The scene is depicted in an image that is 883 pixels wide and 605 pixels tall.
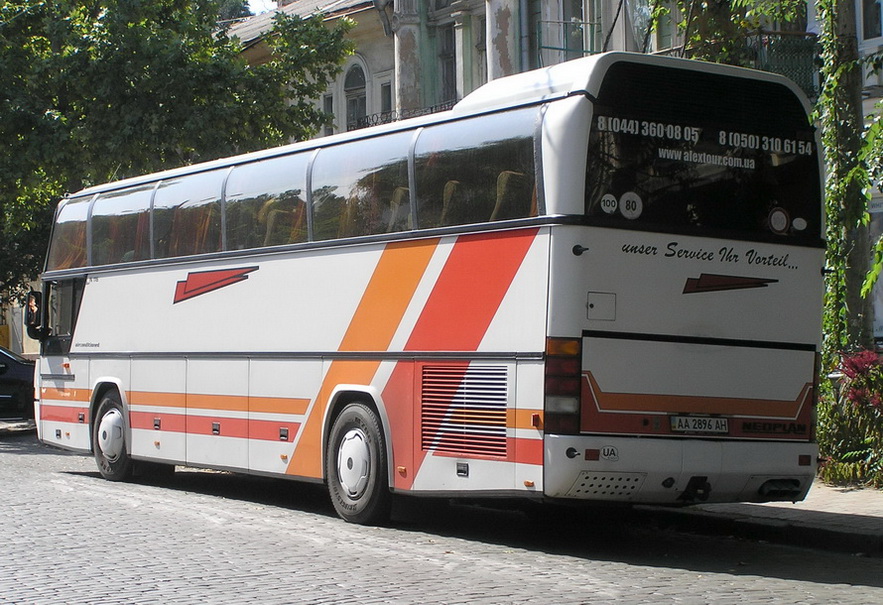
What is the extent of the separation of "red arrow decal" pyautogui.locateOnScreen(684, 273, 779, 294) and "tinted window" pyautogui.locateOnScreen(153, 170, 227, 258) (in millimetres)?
5780

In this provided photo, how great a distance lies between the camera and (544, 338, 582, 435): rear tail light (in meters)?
10.4

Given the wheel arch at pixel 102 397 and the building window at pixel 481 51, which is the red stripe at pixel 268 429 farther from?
the building window at pixel 481 51

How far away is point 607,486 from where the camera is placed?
10398 mm

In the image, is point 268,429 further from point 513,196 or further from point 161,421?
point 513,196

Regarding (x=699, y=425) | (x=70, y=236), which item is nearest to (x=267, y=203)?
(x=70, y=236)

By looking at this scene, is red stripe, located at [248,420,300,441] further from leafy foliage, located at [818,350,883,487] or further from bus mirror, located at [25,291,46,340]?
bus mirror, located at [25,291,46,340]

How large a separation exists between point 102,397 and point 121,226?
6.85 ft

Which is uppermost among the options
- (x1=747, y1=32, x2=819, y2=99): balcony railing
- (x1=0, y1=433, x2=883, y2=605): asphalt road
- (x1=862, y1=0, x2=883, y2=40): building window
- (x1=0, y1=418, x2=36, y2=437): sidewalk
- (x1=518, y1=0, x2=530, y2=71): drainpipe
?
(x1=518, y1=0, x2=530, y2=71): drainpipe

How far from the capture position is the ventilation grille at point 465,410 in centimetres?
1090

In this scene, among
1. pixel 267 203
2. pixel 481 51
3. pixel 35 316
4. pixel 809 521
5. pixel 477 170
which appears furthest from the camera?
pixel 481 51

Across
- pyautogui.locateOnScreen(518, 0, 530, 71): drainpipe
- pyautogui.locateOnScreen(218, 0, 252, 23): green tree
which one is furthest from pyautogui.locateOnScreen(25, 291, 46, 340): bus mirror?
pyautogui.locateOnScreen(218, 0, 252, 23): green tree

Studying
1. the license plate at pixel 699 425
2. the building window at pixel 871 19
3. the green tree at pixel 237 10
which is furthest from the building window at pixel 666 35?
the green tree at pixel 237 10

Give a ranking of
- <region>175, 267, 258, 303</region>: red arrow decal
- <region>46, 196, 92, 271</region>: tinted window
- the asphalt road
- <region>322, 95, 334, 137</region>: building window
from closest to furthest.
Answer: the asphalt road → <region>175, 267, 258, 303</region>: red arrow decal → <region>46, 196, 92, 271</region>: tinted window → <region>322, 95, 334, 137</region>: building window

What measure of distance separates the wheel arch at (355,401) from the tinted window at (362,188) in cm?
134
